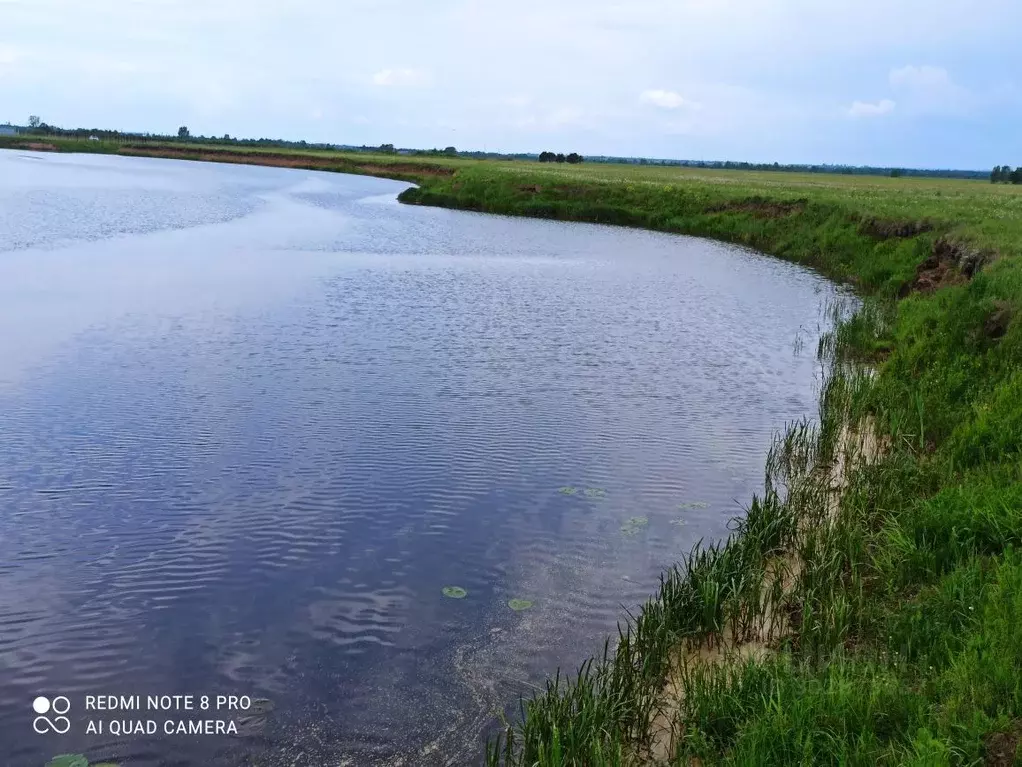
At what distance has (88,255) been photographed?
3100 centimetres

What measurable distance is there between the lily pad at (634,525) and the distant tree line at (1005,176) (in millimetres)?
93547

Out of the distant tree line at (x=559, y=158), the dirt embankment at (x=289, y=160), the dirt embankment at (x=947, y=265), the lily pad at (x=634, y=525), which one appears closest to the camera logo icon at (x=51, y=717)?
the lily pad at (x=634, y=525)

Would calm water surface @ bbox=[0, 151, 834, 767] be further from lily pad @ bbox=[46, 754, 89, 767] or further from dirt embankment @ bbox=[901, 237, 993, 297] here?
dirt embankment @ bbox=[901, 237, 993, 297]

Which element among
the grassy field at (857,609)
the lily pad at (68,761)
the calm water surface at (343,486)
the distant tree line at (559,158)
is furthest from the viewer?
the distant tree line at (559,158)

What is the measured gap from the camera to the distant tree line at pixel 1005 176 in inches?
3588

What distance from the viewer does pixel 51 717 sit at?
6.75 metres

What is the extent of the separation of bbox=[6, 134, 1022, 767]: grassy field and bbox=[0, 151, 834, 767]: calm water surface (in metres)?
0.94

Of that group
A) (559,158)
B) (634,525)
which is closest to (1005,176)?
(559,158)

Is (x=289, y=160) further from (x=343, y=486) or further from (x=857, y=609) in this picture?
(x=857, y=609)

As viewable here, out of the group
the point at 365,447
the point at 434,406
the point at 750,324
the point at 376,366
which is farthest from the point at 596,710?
the point at 750,324

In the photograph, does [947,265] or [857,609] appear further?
[947,265]

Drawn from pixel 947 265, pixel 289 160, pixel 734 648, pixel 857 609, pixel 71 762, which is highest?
pixel 289 160

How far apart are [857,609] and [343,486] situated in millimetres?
6514

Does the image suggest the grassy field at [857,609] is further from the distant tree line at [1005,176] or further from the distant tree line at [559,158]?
the distant tree line at [559,158]
